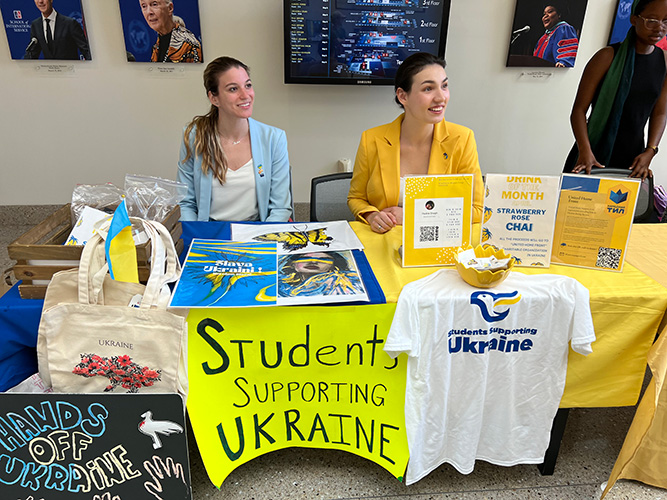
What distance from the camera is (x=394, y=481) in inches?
60.4

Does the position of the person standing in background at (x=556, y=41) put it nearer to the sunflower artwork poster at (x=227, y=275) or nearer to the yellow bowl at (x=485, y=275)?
the yellow bowl at (x=485, y=275)

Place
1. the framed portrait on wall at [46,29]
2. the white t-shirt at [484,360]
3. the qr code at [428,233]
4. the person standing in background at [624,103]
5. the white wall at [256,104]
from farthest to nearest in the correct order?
the white wall at [256,104] → the framed portrait on wall at [46,29] → the person standing in background at [624,103] → the qr code at [428,233] → the white t-shirt at [484,360]

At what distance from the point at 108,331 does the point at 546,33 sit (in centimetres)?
341

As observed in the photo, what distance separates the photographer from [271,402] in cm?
135

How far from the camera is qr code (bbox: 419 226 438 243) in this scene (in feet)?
4.43

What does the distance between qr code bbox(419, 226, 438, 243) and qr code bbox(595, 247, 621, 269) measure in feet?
1.64

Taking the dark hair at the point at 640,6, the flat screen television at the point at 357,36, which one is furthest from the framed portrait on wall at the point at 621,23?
the flat screen television at the point at 357,36

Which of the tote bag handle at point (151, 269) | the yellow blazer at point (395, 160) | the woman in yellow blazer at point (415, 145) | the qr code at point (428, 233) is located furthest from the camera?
the yellow blazer at point (395, 160)

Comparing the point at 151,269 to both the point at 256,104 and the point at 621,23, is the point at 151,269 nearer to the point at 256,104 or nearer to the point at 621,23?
the point at 256,104

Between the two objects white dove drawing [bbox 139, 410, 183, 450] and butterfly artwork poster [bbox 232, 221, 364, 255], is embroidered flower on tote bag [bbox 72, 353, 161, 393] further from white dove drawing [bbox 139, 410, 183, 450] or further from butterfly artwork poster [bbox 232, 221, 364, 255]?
butterfly artwork poster [bbox 232, 221, 364, 255]

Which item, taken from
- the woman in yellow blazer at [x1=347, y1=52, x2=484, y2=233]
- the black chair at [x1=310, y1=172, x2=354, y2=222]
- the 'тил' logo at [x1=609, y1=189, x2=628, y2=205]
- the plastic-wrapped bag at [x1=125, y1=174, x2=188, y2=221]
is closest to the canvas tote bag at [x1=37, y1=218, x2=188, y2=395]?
the plastic-wrapped bag at [x1=125, y1=174, x2=188, y2=221]

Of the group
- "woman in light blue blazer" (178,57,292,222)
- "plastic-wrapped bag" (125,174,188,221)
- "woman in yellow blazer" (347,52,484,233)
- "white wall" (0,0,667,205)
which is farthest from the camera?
"white wall" (0,0,667,205)

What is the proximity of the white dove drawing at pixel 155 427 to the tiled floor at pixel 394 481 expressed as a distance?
16.3 inches

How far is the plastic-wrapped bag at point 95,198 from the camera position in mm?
1436
